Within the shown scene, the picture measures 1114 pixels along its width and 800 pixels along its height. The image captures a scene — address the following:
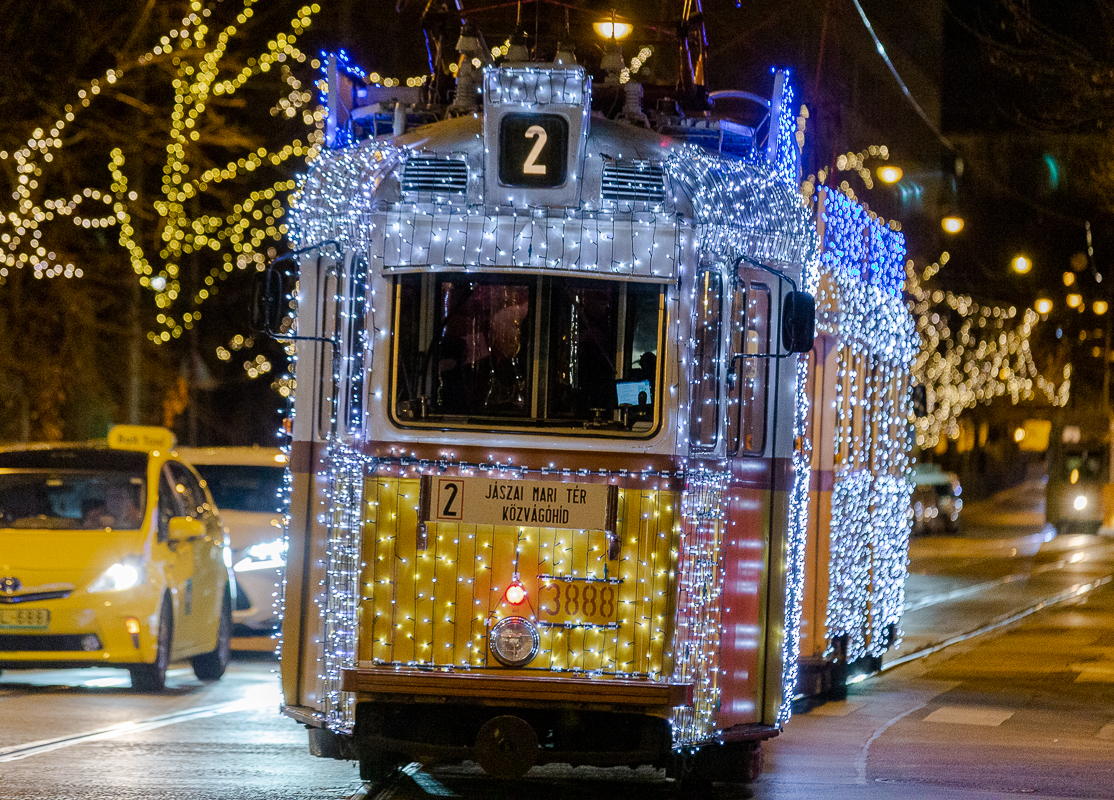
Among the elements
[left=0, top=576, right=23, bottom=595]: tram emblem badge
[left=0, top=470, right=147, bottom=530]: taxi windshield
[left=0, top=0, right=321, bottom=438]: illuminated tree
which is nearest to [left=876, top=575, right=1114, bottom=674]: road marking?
[left=0, top=470, right=147, bottom=530]: taxi windshield

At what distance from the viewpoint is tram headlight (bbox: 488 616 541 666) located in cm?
745

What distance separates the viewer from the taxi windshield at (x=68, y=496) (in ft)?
42.7

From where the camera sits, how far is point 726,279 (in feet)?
25.8

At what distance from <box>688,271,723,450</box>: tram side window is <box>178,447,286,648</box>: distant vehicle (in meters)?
7.67

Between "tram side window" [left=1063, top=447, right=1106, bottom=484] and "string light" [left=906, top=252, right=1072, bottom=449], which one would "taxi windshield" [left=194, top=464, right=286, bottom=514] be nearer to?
"string light" [left=906, top=252, right=1072, bottom=449]

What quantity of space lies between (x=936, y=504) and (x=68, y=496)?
33370 mm

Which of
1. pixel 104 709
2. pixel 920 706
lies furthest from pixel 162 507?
pixel 920 706

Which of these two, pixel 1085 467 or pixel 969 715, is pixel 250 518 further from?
pixel 1085 467

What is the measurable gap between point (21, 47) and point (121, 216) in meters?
2.41

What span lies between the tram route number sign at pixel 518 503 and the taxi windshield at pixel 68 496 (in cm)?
606

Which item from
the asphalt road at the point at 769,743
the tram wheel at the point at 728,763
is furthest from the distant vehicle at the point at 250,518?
the tram wheel at the point at 728,763

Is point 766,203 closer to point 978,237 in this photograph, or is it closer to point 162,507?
point 162,507

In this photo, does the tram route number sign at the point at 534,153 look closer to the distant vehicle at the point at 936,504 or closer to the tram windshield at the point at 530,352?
the tram windshield at the point at 530,352

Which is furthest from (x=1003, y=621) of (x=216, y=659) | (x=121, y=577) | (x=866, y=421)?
(x=121, y=577)
